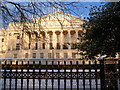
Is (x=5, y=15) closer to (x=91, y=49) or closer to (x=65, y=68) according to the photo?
(x=65, y=68)

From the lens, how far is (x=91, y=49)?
2301mm

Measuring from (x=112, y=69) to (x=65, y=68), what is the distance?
29.3 inches

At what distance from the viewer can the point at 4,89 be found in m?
2.03

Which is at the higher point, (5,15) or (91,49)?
(5,15)

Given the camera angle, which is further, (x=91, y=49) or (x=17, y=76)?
(x=91, y=49)

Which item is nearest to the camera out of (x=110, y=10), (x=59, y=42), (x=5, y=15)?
(x=110, y=10)

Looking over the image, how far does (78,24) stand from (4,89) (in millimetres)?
1902

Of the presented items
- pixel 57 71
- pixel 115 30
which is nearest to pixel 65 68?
pixel 57 71

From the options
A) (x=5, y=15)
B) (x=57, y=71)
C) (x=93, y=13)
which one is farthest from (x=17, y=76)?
(x=93, y=13)

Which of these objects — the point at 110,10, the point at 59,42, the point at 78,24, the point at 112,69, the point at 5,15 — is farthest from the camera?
the point at 59,42

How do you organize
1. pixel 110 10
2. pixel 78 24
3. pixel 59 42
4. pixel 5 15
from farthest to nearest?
pixel 59 42 → pixel 78 24 → pixel 5 15 → pixel 110 10

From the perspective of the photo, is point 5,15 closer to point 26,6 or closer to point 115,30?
point 26,6

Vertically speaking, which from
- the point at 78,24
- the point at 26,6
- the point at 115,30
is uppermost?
the point at 26,6

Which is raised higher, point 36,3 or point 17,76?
point 36,3
